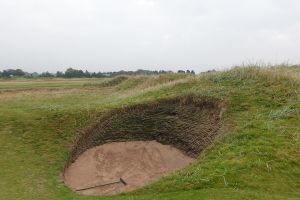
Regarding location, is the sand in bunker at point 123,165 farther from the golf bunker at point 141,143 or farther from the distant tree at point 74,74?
the distant tree at point 74,74

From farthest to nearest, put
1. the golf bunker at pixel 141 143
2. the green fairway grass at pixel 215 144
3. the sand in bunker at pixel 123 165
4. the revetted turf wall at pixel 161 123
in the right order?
the revetted turf wall at pixel 161 123, the golf bunker at pixel 141 143, the sand in bunker at pixel 123 165, the green fairway grass at pixel 215 144

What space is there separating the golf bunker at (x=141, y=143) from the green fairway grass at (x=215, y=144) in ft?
1.53

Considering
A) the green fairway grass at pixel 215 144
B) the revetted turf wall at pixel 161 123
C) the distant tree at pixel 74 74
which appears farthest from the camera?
the distant tree at pixel 74 74

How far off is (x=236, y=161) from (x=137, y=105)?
6.60 metres

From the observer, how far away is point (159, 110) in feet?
59.6

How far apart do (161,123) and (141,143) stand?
3.71ft

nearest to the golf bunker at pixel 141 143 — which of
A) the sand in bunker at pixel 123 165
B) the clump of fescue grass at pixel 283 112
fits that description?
the sand in bunker at pixel 123 165

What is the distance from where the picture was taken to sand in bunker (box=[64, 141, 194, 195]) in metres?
15.0

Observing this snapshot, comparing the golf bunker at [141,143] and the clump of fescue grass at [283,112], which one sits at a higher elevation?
the clump of fescue grass at [283,112]

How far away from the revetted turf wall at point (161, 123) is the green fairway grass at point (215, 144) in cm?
41

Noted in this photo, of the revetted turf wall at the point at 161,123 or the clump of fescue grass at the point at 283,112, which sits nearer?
the clump of fescue grass at the point at 283,112

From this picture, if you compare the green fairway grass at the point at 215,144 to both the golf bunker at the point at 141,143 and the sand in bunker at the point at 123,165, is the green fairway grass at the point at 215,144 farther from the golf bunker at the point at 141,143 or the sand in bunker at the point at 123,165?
the sand in bunker at the point at 123,165

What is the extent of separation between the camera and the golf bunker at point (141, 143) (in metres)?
15.5

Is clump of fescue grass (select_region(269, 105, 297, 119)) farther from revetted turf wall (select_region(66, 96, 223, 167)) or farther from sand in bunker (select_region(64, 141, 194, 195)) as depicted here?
sand in bunker (select_region(64, 141, 194, 195))
